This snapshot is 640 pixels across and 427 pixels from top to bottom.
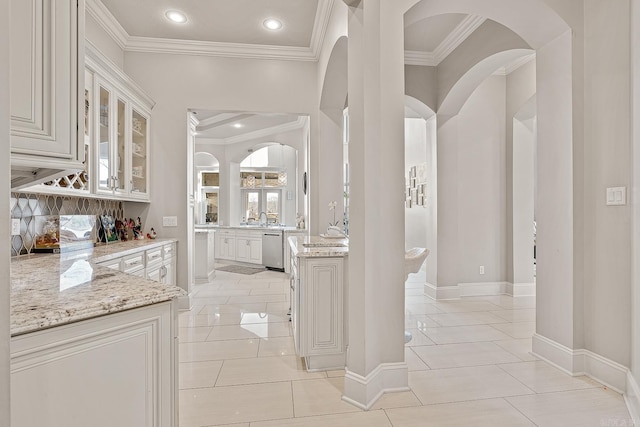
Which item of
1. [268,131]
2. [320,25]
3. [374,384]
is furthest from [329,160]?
[268,131]

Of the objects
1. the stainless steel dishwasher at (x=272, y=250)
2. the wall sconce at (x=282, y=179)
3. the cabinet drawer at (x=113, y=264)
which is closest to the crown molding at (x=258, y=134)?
the wall sconce at (x=282, y=179)

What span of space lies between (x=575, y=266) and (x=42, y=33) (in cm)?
323

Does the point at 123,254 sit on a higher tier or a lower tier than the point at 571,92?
lower

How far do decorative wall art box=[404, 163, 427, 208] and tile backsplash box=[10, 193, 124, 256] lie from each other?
4.96 metres

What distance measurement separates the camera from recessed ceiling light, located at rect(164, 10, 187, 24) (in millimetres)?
3328

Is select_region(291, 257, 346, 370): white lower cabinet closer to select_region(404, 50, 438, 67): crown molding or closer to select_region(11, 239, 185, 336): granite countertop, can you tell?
select_region(11, 239, 185, 336): granite countertop

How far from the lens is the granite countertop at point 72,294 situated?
0.91 m

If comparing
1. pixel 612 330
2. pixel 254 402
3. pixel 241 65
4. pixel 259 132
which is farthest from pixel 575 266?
pixel 259 132

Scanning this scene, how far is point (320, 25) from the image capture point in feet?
11.2

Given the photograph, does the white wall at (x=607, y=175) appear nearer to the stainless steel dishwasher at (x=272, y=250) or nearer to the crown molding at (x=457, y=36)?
→ the crown molding at (x=457, y=36)

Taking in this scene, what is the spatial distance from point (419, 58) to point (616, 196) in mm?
2868

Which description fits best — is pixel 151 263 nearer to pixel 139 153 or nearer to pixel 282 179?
Result: pixel 139 153

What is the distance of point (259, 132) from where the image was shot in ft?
23.5

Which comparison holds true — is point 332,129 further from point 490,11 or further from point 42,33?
point 42,33
